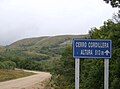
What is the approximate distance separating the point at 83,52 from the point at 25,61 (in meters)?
104

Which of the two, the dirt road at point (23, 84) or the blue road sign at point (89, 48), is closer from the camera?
the blue road sign at point (89, 48)

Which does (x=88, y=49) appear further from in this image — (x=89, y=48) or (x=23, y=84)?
(x=23, y=84)

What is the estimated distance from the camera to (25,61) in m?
116

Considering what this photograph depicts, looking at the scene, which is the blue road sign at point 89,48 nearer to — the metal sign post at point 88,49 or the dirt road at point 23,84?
the metal sign post at point 88,49

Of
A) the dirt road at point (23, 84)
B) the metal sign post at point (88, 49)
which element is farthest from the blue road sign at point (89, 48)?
the dirt road at point (23, 84)

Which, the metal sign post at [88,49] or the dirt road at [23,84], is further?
the dirt road at [23,84]

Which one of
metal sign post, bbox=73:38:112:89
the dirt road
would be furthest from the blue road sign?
the dirt road

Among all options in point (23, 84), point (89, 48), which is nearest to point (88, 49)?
point (89, 48)

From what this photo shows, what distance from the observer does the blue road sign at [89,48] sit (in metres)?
12.2

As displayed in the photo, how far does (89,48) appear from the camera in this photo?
12.2 m

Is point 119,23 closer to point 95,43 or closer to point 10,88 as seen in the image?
point 95,43

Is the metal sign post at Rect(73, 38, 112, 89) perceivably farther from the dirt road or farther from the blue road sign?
the dirt road

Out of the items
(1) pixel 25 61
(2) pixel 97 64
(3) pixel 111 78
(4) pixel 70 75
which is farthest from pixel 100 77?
Result: (1) pixel 25 61

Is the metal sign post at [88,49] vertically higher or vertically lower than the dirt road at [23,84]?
higher
